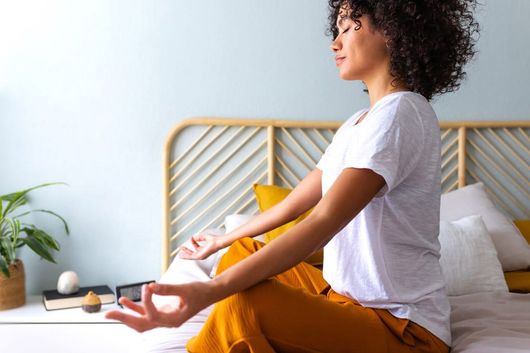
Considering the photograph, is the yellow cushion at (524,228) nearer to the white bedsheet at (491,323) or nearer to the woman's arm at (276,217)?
the white bedsheet at (491,323)

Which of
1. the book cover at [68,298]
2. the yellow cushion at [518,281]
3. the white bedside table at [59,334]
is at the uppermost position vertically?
the yellow cushion at [518,281]

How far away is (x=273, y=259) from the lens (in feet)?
3.97

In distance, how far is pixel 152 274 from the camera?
2.94 metres

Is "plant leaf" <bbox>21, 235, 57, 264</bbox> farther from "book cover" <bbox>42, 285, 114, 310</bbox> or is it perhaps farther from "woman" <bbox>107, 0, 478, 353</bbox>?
"woman" <bbox>107, 0, 478, 353</bbox>

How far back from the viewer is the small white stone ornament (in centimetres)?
270

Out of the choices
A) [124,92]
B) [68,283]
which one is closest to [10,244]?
[68,283]

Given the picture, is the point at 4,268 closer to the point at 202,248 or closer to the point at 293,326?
the point at 202,248

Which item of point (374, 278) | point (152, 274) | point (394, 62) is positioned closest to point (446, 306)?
point (374, 278)

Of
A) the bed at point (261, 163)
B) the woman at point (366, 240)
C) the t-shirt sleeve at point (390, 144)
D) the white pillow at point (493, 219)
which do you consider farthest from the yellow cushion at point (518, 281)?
the t-shirt sleeve at point (390, 144)

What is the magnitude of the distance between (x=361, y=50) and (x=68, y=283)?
1.64 meters

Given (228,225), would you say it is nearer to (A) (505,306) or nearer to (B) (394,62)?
(A) (505,306)

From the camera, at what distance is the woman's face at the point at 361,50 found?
154cm

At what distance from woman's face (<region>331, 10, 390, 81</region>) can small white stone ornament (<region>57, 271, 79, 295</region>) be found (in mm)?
1569

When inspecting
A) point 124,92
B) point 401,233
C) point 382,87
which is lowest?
point 401,233
